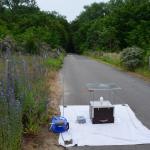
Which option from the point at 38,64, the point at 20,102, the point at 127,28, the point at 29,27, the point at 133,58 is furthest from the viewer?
the point at 29,27

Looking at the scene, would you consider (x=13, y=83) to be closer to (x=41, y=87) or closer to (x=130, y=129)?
(x=41, y=87)

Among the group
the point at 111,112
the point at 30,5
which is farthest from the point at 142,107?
the point at 30,5

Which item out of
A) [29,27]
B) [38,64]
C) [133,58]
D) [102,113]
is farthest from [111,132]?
[29,27]

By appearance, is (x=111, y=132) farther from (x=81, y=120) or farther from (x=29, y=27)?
(x=29, y=27)

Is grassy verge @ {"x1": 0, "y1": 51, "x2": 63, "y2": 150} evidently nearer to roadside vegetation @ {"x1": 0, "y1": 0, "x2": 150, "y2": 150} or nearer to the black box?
roadside vegetation @ {"x1": 0, "y1": 0, "x2": 150, "y2": 150}

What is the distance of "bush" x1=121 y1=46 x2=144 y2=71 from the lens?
2005 centimetres

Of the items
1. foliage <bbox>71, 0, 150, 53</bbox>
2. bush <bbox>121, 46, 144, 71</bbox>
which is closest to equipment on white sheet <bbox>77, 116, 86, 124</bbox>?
bush <bbox>121, 46, 144, 71</bbox>

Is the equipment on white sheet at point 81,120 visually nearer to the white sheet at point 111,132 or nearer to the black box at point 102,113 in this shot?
the white sheet at point 111,132

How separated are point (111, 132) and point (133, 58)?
1398cm

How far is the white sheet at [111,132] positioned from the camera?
6320mm

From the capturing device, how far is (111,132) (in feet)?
22.5

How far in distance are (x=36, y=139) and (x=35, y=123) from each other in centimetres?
33

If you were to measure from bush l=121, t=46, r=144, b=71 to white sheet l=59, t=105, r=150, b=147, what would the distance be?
39.5ft

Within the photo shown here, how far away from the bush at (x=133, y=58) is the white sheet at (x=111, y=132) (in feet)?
39.5
